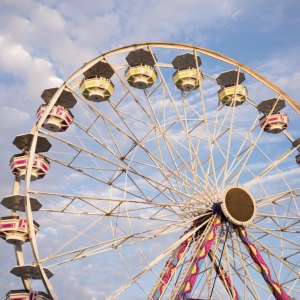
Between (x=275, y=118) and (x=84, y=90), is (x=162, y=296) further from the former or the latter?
(x=275, y=118)

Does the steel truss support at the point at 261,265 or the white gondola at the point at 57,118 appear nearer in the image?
the steel truss support at the point at 261,265

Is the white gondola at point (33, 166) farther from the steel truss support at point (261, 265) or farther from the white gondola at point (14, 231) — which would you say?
the steel truss support at point (261, 265)

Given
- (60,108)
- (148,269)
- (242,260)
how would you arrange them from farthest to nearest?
(60,108), (242,260), (148,269)

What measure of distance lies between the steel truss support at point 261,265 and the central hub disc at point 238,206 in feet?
1.33

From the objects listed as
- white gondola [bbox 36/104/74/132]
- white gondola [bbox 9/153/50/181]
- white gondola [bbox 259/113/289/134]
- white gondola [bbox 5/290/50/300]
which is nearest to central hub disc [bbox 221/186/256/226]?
white gondola [bbox 259/113/289/134]

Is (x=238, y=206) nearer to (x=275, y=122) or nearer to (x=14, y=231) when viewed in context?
(x=275, y=122)

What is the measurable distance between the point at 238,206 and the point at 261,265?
2.12 meters

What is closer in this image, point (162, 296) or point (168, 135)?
point (162, 296)

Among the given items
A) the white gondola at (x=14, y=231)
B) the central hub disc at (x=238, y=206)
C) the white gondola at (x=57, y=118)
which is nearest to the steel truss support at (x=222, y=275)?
the central hub disc at (x=238, y=206)

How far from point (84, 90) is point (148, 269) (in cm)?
711

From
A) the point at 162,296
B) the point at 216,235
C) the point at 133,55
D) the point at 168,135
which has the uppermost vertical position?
the point at 133,55

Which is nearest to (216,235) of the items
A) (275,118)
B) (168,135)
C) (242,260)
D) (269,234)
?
(242,260)

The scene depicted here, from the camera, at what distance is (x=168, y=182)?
1766 centimetres

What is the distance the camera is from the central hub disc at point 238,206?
16.1 m
